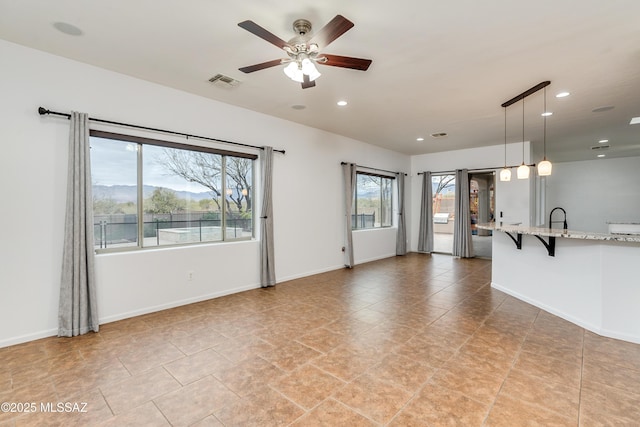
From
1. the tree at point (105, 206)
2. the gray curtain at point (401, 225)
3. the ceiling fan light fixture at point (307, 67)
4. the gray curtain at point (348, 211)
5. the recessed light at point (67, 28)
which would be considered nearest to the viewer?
the ceiling fan light fixture at point (307, 67)

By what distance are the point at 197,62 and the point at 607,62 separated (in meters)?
4.46

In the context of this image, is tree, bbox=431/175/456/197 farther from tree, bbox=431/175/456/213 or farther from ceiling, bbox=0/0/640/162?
ceiling, bbox=0/0/640/162

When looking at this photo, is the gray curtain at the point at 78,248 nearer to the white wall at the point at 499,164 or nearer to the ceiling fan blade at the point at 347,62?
the ceiling fan blade at the point at 347,62

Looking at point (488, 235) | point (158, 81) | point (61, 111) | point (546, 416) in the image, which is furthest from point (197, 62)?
point (488, 235)

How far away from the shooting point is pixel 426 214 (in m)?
8.36

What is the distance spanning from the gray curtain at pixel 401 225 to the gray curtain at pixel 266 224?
4.37m

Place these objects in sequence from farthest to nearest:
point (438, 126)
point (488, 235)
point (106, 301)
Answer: point (488, 235) → point (438, 126) → point (106, 301)

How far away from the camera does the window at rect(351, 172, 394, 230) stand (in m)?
7.30

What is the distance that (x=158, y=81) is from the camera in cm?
376

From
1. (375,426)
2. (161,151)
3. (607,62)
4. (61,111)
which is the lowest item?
(375,426)

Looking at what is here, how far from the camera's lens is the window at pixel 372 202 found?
24.0ft

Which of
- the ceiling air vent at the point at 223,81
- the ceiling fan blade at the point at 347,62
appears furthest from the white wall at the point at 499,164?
the ceiling air vent at the point at 223,81

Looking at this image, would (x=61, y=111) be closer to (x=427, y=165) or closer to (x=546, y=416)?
(x=546, y=416)

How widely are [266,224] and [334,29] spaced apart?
3.35 m
